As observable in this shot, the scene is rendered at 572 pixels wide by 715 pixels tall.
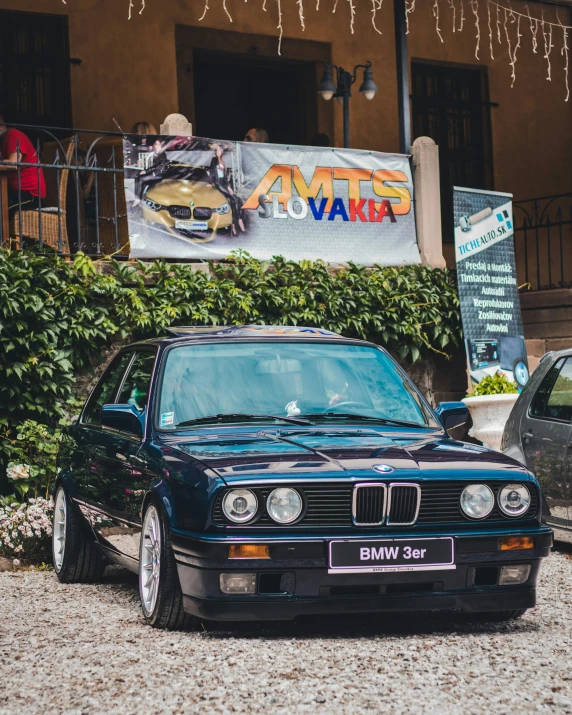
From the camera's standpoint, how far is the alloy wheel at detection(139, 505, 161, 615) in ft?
18.0

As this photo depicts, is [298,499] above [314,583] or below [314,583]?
above

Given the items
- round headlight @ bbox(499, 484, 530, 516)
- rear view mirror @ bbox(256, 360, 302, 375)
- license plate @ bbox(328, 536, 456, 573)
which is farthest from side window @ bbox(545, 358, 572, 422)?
license plate @ bbox(328, 536, 456, 573)

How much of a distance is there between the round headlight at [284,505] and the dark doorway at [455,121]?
11.7 meters

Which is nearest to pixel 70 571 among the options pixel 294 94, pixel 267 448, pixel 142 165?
pixel 267 448

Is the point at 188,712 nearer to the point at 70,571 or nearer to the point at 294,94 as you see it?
the point at 70,571

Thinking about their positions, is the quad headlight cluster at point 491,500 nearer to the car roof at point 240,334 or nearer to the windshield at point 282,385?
the windshield at point 282,385

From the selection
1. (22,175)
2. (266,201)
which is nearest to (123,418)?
(22,175)

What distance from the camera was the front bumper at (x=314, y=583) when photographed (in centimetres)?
502

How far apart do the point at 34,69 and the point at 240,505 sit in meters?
10.1

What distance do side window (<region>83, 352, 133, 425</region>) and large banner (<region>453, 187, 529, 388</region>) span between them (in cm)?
512

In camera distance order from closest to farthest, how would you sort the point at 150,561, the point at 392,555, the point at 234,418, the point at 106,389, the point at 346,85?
the point at 392,555 < the point at 150,561 < the point at 234,418 < the point at 106,389 < the point at 346,85

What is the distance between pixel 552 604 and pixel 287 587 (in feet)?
6.23

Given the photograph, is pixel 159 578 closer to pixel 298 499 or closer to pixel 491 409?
pixel 298 499

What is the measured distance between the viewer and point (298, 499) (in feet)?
16.7
